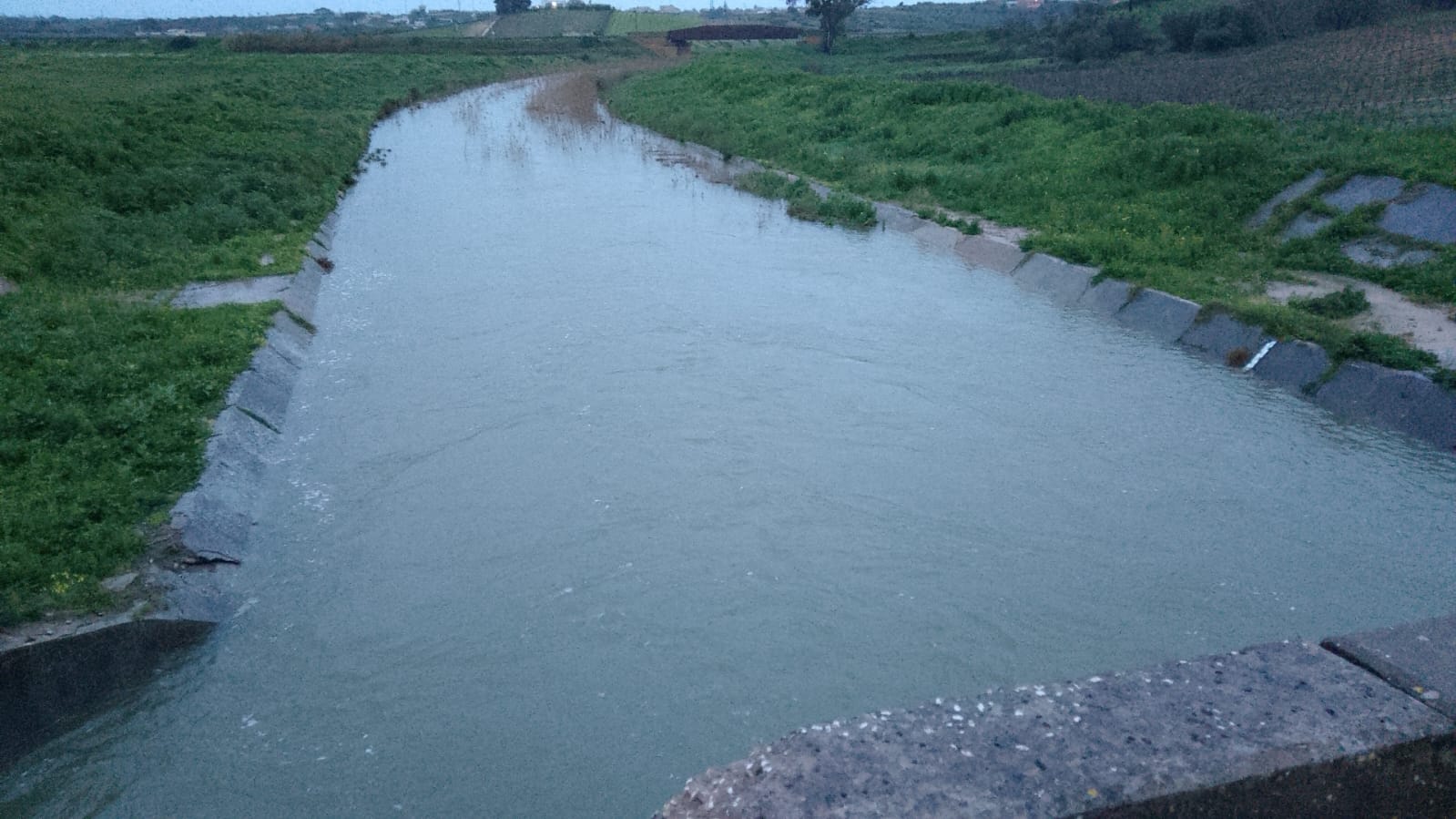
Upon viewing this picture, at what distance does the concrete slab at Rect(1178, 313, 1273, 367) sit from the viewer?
989cm

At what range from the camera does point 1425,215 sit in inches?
444

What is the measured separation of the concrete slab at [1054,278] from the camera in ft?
39.9

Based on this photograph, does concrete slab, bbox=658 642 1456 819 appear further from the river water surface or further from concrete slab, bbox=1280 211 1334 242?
concrete slab, bbox=1280 211 1334 242

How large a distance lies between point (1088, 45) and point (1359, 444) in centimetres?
3122

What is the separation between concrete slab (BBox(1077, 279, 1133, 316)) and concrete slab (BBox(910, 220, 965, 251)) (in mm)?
2963

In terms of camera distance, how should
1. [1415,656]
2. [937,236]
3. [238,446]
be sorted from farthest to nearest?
[937,236] < [238,446] < [1415,656]

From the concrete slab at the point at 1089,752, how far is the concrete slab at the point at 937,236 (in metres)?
11.9

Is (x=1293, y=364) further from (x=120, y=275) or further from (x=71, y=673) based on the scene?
(x=120, y=275)

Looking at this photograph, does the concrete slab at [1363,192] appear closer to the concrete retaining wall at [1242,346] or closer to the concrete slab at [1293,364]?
the concrete retaining wall at [1242,346]

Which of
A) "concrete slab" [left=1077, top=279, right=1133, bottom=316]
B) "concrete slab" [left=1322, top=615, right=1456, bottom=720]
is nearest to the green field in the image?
"concrete slab" [left=1077, top=279, right=1133, bottom=316]

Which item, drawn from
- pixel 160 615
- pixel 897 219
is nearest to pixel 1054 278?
pixel 897 219

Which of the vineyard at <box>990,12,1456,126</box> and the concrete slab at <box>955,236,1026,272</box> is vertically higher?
the vineyard at <box>990,12,1456,126</box>

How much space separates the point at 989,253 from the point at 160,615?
1145 centimetres

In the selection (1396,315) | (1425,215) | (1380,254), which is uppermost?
(1425,215)
